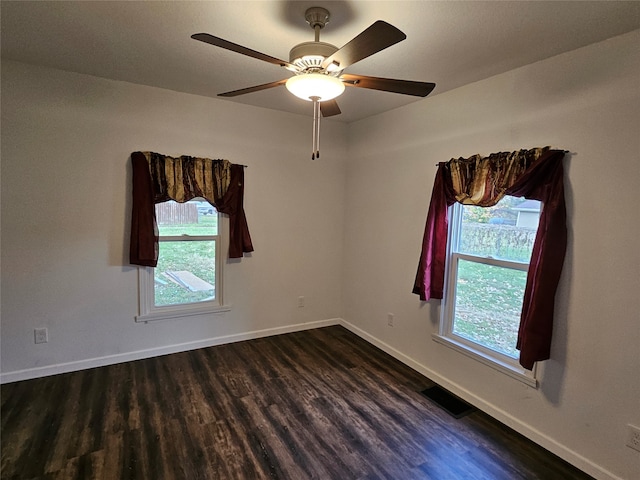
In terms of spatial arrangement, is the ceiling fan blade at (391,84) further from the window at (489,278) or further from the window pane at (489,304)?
the window pane at (489,304)

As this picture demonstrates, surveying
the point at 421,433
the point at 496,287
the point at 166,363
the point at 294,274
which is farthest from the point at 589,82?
the point at 166,363

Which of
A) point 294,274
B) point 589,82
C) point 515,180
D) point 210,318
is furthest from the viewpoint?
point 294,274

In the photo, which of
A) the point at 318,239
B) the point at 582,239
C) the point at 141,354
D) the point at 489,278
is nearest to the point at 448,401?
the point at 489,278

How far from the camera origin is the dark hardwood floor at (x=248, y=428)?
6.54ft

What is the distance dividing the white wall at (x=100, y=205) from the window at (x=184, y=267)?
11 centimetres

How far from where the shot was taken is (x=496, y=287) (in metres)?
2.62

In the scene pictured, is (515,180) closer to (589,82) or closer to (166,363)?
(589,82)

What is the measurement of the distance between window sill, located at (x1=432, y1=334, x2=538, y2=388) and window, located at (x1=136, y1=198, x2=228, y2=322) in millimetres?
2254

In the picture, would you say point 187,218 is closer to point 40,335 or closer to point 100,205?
point 100,205

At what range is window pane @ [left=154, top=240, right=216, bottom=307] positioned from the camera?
335 centimetres

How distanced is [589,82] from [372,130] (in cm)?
206

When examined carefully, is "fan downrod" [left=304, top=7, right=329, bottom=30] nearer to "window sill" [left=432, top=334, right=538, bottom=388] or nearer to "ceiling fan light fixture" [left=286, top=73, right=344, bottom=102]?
"ceiling fan light fixture" [left=286, top=73, right=344, bottom=102]

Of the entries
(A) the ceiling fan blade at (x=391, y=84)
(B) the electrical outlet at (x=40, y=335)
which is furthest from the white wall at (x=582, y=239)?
(B) the electrical outlet at (x=40, y=335)

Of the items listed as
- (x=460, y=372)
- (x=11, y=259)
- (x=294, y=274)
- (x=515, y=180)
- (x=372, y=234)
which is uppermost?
(x=515, y=180)
